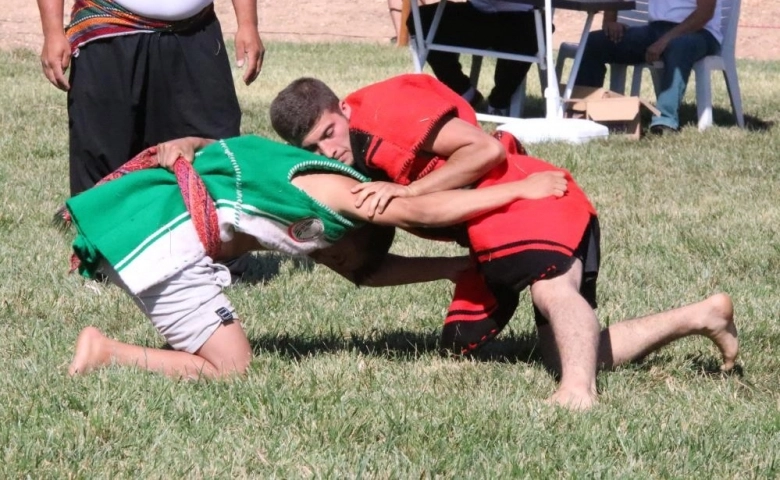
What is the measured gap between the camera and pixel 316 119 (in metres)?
3.86

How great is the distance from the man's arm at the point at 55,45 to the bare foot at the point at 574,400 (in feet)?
8.52

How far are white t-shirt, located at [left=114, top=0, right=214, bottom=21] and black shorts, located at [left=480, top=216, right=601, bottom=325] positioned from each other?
2.11 m

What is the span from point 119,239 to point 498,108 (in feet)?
21.9

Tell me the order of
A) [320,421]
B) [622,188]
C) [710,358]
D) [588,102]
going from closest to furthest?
[320,421] < [710,358] < [622,188] < [588,102]

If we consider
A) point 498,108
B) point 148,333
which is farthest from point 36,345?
point 498,108

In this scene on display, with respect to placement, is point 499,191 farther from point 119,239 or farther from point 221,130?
point 221,130

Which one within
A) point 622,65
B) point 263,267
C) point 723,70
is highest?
point 263,267

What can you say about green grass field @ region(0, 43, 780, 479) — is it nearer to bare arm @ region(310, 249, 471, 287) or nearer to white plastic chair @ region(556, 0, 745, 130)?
bare arm @ region(310, 249, 471, 287)

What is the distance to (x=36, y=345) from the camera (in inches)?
166

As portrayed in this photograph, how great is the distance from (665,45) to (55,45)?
5.33 metres

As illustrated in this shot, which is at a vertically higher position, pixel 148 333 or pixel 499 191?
pixel 499 191

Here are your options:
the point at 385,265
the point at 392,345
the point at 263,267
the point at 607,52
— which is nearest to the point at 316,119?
the point at 385,265

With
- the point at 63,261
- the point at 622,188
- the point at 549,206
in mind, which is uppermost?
the point at 549,206

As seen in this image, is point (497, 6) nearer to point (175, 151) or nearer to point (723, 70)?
point (723, 70)
